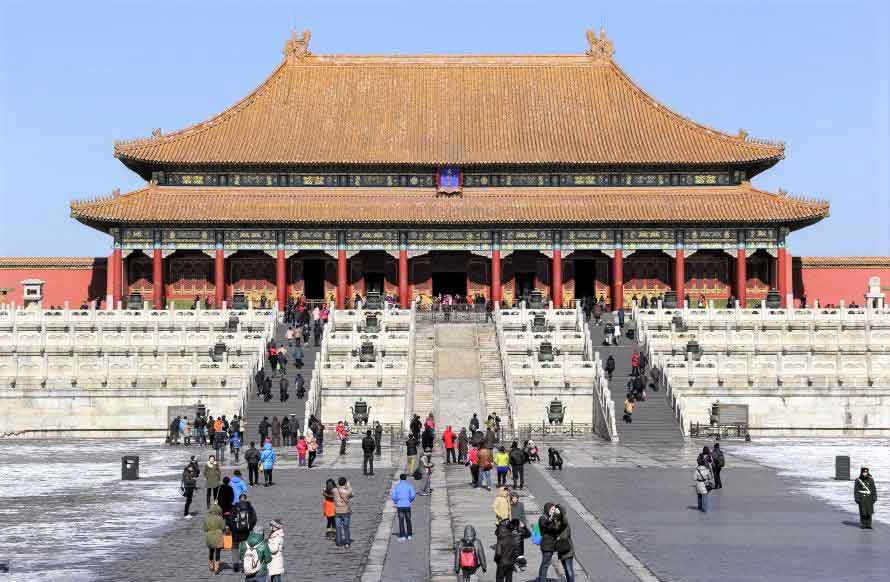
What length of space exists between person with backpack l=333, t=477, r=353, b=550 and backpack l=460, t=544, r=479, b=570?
496 cm

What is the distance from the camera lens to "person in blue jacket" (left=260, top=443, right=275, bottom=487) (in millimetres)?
33325

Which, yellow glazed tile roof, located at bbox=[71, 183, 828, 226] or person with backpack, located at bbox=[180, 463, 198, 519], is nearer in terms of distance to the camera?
person with backpack, located at bbox=[180, 463, 198, 519]

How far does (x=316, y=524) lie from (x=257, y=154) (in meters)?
54.4

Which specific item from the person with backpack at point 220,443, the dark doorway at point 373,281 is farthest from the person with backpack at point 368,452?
the dark doorway at point 373,281

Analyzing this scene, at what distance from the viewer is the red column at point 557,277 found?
7681 cm

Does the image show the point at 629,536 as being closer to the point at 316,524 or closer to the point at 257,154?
the point at 316,524

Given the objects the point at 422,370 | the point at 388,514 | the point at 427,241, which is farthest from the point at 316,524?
the point at 427,241

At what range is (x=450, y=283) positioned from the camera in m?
80.6

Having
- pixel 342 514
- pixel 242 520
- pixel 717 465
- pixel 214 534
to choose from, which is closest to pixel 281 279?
pixel 717 465

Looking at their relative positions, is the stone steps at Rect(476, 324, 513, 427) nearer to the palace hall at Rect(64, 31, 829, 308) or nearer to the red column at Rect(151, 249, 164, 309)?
the palace hall at Rect(64, 31, 829, 308)

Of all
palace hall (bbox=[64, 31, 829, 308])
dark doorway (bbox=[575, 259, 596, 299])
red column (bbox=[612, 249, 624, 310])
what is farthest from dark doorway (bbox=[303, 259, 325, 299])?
red column (bbox=[612, 249, 624, 310])

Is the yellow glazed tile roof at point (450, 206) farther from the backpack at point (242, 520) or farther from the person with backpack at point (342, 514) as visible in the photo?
the backpack at point (242, 520)

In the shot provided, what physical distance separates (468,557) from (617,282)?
58.3 m

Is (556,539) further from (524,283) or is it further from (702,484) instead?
(524,283)
